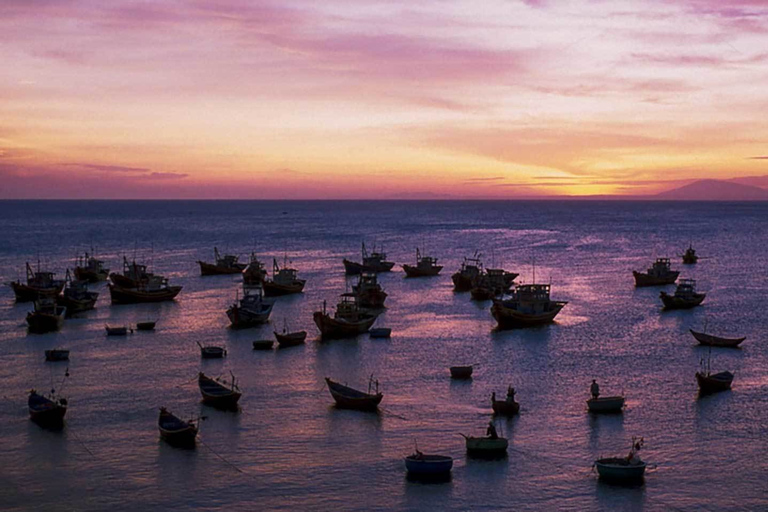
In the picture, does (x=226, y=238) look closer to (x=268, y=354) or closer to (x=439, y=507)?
(x=268, y=354)

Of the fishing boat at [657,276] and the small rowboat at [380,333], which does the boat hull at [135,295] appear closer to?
the small rowboat at [380,333]

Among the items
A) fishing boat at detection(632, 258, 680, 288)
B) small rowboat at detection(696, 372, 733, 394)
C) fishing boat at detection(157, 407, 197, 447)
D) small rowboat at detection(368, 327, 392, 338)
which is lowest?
fishing boat at detection(157, 407, 197, 447)

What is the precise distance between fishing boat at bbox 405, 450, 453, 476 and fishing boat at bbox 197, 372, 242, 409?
1287 cm

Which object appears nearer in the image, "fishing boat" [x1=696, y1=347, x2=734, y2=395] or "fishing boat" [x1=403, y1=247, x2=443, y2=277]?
Result: "fishing boat" [x1=696, y1=347, x2=734, y2=395]

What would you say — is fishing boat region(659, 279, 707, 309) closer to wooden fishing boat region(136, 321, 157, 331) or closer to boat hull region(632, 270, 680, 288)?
boat hull region(632, 270, 680, 288)

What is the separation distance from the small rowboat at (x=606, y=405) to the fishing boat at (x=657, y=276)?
56.4 meters

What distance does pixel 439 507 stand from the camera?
2991cm

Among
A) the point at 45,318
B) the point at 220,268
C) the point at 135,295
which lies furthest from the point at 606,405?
the point at 220,268

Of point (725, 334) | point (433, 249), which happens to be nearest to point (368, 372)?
point (725, 334)

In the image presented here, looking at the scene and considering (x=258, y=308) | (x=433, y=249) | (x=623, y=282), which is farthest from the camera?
(x=433, y=249)

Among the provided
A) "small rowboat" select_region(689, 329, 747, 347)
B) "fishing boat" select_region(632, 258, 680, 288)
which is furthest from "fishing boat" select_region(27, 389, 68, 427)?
"fishing boat" select_region(632, 258, 680, 288)

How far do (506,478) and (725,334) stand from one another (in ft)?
121

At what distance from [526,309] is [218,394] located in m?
33.4

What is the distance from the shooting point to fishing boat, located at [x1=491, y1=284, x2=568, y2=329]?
66438 mm
